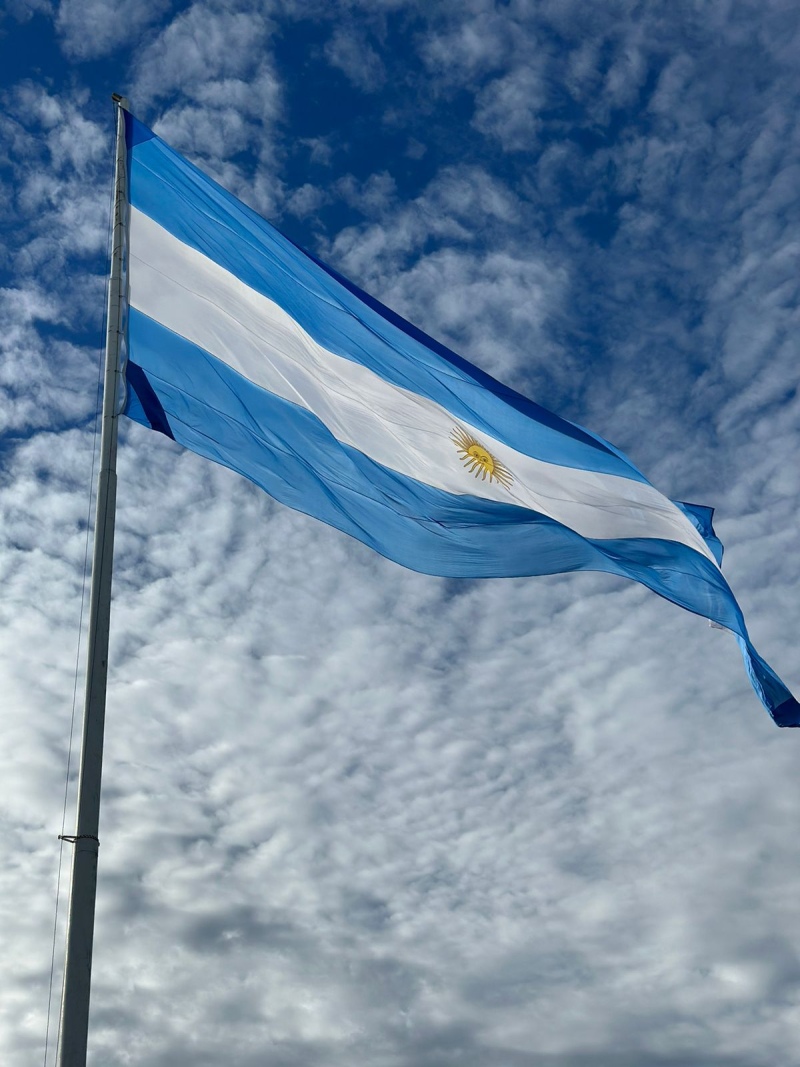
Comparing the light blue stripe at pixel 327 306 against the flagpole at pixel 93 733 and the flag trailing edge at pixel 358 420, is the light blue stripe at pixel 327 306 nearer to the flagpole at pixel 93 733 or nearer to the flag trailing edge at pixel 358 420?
the flag trailing edge at pixel 358 420

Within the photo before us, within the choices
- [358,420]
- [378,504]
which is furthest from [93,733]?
[358,420]

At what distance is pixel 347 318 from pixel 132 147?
382 cm

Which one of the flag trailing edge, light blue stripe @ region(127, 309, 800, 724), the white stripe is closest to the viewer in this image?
light blue stripe @ region(127, 309, 800, 724)

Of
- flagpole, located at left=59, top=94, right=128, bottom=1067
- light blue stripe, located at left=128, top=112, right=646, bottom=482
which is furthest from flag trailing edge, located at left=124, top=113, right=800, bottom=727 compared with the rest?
flagpole, located at left=59, top=94, right=128, bottom=1067

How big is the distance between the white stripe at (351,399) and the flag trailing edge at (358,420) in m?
0.03

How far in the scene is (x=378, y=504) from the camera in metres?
16.2

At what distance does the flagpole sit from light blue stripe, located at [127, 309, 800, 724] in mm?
549

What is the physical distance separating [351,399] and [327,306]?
1.53 m

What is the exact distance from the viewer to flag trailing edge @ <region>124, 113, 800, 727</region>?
14812mm

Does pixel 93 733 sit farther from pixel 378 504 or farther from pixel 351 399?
pixel 351 399

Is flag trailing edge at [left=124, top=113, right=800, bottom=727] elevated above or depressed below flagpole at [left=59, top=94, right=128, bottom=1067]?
above

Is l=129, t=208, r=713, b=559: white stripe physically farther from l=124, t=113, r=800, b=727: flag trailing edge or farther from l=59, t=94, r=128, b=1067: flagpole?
l=59, t=94, r=128, b=1067: flagpole

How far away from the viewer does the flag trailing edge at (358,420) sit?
14.8 meters

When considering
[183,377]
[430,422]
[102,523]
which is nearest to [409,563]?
[430,422]
